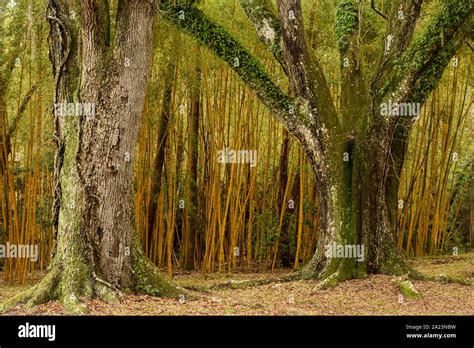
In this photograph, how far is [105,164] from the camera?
600 centimetres

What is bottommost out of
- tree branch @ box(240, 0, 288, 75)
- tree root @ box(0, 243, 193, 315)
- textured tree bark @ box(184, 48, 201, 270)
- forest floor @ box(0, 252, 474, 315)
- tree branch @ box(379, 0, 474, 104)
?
forest floor @ box(0, 252, 474, 315)

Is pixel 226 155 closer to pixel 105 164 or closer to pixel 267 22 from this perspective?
pixel 267 22

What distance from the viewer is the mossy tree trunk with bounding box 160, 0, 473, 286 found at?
738 cm

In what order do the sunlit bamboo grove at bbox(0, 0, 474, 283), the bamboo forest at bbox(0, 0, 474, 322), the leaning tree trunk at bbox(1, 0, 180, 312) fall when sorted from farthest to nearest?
the sunlit bamboo grove at bbox(0, 0, 474, 283) < the bamboo forest at bbox(0, 0, 474, 322) < the leaning tree trunk at bbox(1, 0, 180, 312)

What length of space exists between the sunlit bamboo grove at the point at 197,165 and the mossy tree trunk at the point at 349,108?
69.4 inches

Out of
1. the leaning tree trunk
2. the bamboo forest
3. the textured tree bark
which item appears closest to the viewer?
the leaning tree trunk

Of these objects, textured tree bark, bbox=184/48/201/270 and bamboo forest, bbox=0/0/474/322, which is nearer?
bamboo forest, bbox=0/0/474/322

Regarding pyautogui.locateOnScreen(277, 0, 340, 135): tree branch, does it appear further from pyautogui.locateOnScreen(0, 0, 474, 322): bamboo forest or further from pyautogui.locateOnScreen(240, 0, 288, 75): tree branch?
pyautogui.locateOnScreen(240, 0, 288, 75): tree branch

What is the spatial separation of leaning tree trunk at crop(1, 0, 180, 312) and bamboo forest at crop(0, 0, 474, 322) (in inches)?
0.6

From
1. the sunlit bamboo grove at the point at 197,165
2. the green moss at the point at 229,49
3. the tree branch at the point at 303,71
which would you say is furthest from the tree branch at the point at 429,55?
the sunlit bamboo grove at the point at 197,165

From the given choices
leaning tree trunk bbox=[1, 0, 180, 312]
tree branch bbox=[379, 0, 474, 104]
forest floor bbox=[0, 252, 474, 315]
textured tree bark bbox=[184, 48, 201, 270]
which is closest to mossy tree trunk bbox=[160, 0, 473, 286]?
tree branch bbox=[379, 0, 474, 104]

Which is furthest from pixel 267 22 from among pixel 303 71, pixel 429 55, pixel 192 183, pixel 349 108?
pixel 192 183

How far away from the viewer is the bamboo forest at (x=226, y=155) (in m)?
6.01

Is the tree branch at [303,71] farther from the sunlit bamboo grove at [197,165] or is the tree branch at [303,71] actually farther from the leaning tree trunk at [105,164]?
the sunlit bamboo grove at [197,165]
